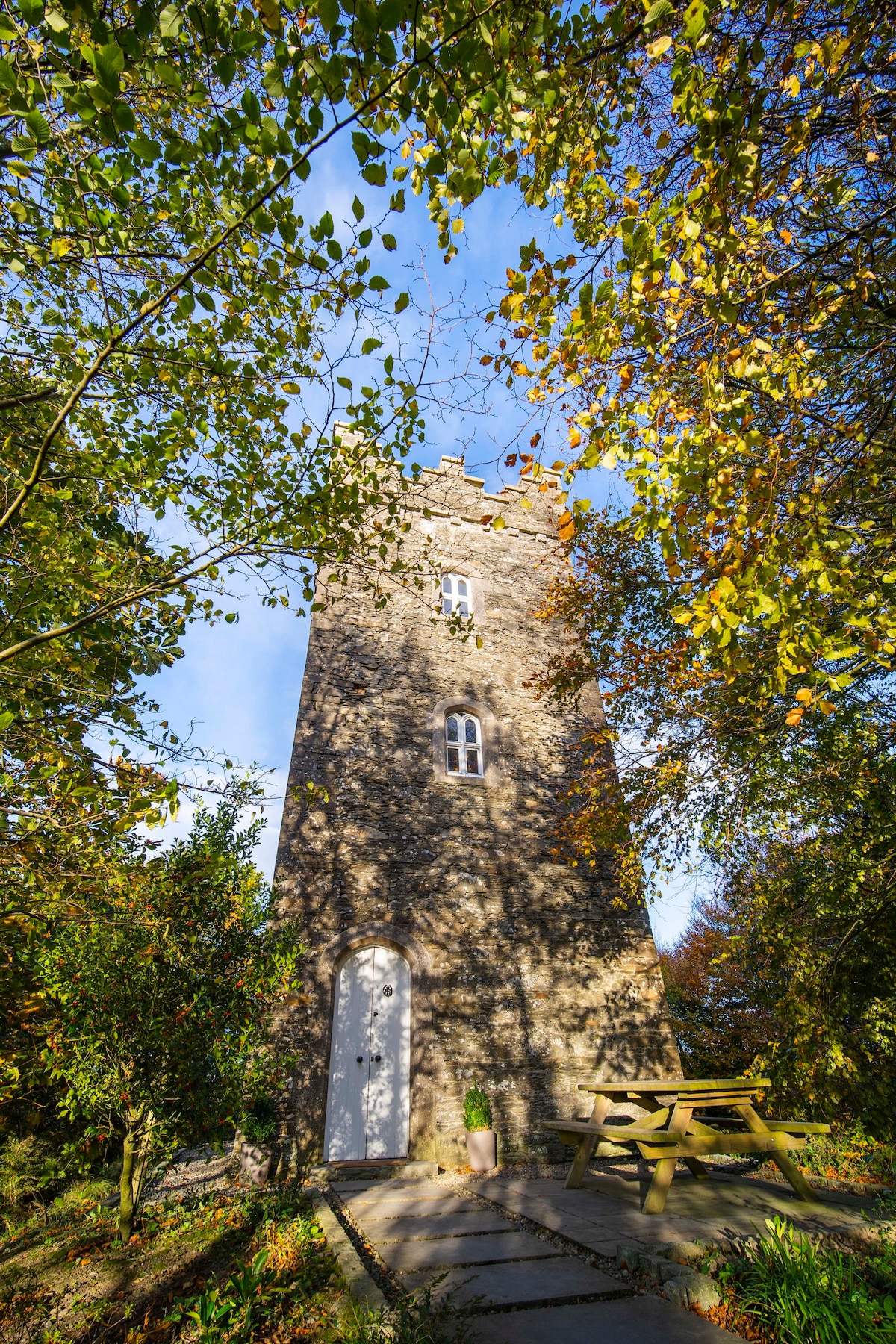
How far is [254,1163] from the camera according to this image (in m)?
6.52

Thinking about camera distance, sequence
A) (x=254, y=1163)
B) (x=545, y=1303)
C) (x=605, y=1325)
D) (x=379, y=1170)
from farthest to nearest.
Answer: (x=379, y=1170) → (x=254, y=1163) → (x=545, y=1303) → (x=605, y=1325)

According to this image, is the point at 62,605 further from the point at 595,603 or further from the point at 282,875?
the point at 595,603

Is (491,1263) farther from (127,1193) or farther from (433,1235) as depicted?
(127,1193)

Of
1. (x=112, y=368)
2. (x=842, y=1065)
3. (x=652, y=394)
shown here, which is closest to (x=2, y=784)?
(x=112, y=368)

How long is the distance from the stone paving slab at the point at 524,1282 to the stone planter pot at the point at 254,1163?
3746mm

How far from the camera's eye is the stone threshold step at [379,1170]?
657 centimetres

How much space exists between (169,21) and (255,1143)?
8537 mm

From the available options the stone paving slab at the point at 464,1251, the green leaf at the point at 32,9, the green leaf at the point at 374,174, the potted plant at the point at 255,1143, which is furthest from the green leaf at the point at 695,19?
the potted plant at the point at 255,1143

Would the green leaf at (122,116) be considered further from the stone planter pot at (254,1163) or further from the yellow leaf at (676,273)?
the stone planter pot at (254,1163)

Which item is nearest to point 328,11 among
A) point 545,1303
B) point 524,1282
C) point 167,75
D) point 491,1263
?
point 167,75

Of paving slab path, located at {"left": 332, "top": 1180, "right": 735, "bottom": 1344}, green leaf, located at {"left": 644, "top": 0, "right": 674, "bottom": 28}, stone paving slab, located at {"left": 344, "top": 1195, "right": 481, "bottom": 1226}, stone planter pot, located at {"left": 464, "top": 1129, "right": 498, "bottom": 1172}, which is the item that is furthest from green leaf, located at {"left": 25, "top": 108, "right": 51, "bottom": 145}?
stone planter pot, located at {"left": 464, "top": 1129, "right": 498, "bottom": 1172}

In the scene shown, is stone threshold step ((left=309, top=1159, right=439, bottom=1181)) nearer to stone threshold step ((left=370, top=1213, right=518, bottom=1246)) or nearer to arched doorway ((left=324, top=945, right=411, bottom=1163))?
arched doorway ((left=324, top=945, right=411, bottom=1163))

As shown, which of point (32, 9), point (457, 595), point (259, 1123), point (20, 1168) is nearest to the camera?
point (32, 9)

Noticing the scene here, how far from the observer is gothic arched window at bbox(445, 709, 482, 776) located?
32.2 feet
